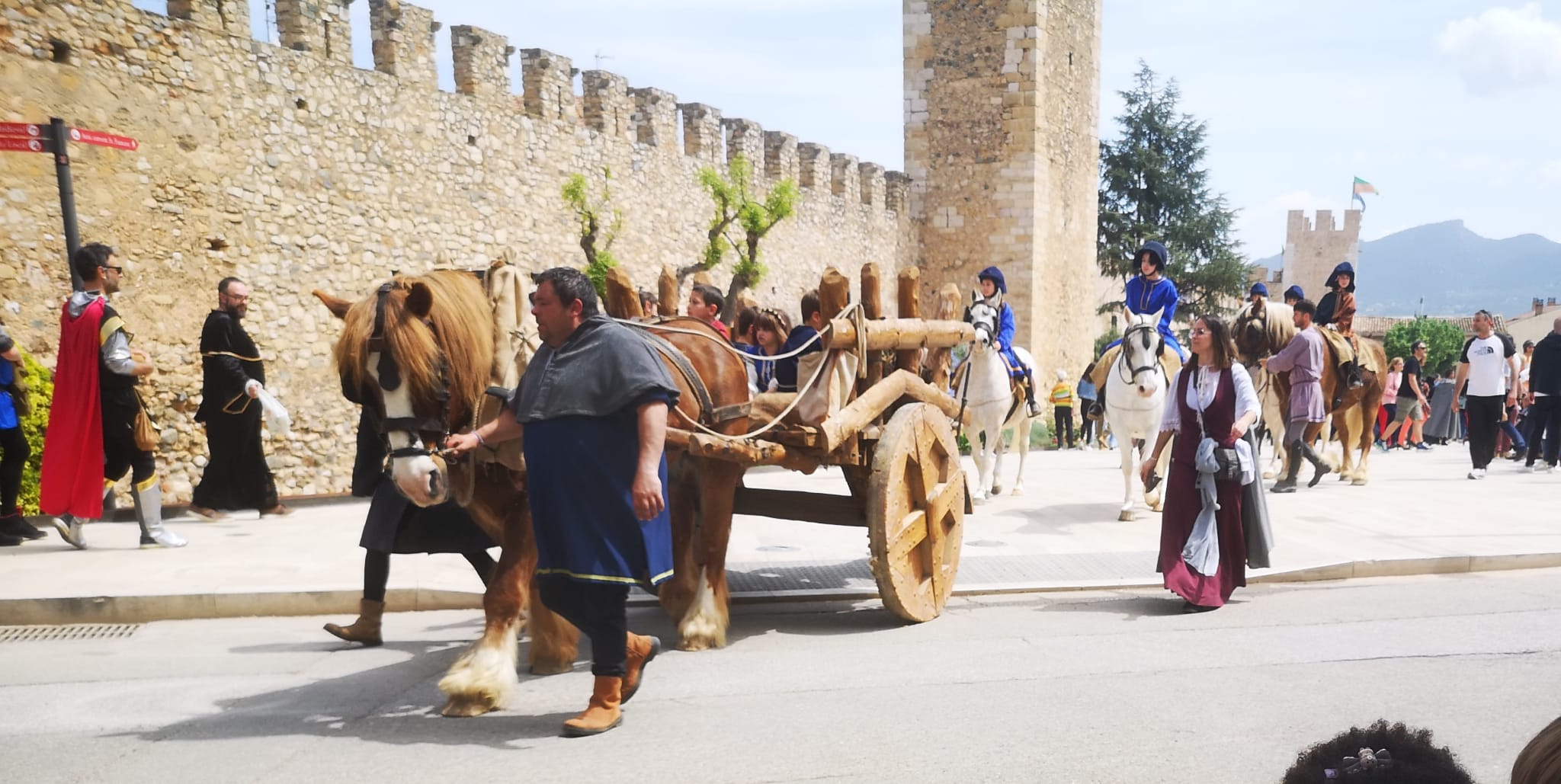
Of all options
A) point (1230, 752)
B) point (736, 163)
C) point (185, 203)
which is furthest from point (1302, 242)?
point (1230, 752)

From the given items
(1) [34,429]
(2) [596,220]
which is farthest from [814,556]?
(2) [596,220]

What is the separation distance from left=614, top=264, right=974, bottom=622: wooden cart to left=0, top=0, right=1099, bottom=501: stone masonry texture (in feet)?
18.3

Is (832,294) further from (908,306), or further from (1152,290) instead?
(1152,290)

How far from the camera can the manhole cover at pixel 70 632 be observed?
19.4ft

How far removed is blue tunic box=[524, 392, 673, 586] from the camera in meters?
4.09

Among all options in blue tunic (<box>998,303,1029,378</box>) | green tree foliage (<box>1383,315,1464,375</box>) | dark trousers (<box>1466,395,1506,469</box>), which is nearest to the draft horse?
blue tunic (<box>998,303,1029,378</box>)

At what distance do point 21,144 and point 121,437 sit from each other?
100.0 inches

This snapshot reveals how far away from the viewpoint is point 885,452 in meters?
5.68

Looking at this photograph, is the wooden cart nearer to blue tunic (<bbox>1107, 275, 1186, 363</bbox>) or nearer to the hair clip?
the hair clip

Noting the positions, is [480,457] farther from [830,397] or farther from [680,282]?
[680,282]

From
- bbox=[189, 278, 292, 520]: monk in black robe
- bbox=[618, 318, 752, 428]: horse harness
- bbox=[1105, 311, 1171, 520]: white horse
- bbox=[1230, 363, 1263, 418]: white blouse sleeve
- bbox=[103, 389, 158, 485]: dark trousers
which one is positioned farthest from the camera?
bbox=[1105, 311, 1171, 520]: white horse

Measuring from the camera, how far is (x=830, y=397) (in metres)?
5.73

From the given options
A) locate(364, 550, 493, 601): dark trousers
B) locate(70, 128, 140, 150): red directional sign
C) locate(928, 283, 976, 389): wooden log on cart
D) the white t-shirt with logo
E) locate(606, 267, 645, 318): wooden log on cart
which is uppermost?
locate(70, 128, 140, 150): red directional sign

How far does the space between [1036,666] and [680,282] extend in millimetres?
16874
